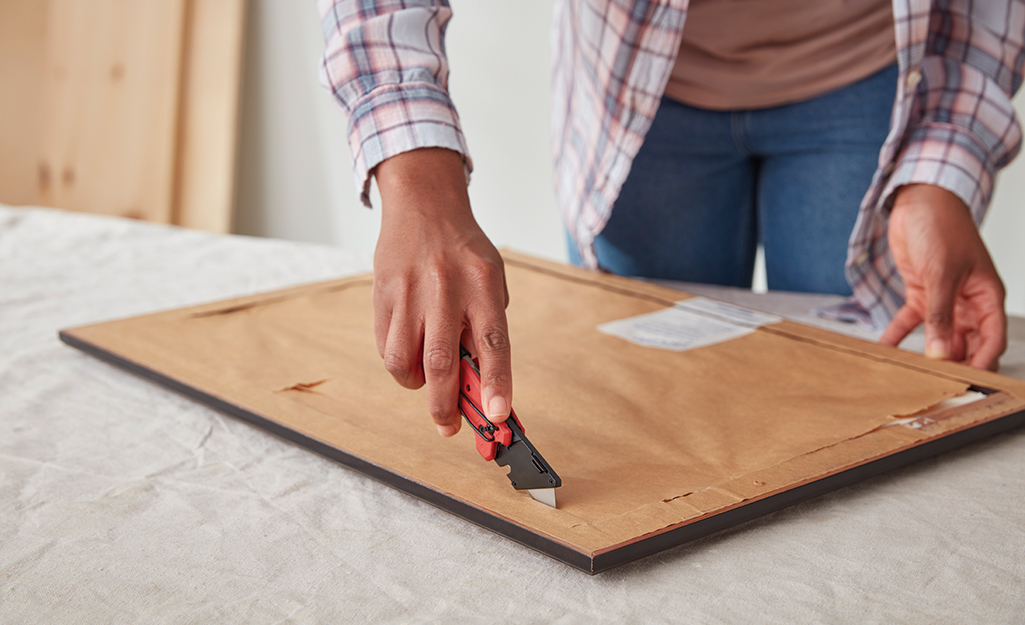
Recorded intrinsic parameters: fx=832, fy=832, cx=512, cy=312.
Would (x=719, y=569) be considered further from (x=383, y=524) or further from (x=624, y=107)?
(x=624, y=107)

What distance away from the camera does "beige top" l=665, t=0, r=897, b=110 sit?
980 millimetres

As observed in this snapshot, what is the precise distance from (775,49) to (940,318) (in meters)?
0.46

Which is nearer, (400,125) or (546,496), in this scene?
(546,496)

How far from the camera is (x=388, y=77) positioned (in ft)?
2.01

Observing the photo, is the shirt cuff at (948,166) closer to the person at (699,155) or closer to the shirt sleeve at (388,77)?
the person at (699,155)

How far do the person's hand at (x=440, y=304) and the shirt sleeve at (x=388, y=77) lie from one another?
0.07 m

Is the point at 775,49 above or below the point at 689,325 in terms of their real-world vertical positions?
above

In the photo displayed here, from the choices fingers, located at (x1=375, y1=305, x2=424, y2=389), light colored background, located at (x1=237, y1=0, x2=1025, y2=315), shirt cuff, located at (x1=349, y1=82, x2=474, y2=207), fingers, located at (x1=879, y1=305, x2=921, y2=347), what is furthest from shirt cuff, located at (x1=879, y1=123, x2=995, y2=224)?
light colored background, located at (x1=237, y1=0, x2=1025, y2=315)

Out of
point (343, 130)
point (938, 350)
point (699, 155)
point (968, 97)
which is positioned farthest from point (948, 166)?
point (343, 130)

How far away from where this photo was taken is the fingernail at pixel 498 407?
1.46 feet

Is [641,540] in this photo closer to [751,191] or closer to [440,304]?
[440,304]

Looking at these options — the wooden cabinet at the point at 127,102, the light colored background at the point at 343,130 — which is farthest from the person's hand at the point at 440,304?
the wooden cabinet at the point at 127,102

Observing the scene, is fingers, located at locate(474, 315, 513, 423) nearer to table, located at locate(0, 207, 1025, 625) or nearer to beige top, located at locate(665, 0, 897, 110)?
table, located at locate(0, 207, 1025, 625)

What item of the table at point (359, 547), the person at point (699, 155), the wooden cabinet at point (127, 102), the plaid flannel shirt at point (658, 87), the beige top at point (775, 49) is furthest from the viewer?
the wooden cabinet at point (127, 102)
